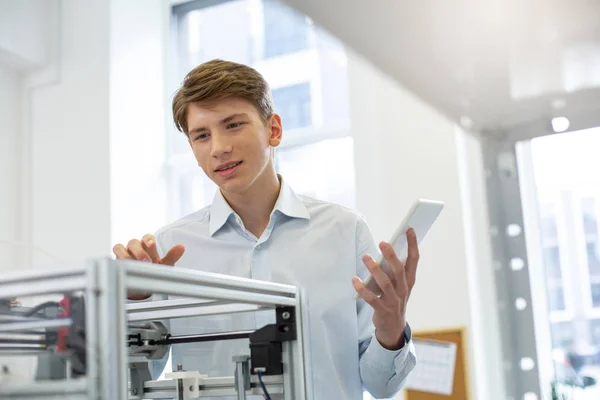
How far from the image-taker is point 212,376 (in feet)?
3.21

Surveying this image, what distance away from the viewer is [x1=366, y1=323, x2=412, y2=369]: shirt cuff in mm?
1111

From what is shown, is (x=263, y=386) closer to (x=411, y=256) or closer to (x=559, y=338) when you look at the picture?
(x=411, y=256)

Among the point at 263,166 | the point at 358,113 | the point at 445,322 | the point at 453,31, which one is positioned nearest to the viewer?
the point at 453,31

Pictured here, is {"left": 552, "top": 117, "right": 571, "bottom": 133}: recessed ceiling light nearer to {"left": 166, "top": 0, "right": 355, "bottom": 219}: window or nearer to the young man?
the young man

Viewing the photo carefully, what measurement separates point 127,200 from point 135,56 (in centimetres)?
69

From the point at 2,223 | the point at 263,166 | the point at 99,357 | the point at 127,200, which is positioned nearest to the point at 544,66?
the point at 99,357

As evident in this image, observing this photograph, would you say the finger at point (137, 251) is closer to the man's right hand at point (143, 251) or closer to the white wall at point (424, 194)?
the man's right hand at point (143, 251)

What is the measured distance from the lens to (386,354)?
1109mm

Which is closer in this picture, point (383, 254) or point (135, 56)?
point (383, 254)

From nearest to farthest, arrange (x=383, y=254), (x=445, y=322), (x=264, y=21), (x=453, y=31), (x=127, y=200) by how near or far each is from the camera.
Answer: (x=453, y=31) → (x=383, y=254) → (x=445, y=322) → (x=127, y=200) → (x=264, y=21)

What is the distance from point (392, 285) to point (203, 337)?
0.29 meters

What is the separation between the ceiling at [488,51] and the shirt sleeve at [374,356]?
64 centimetres

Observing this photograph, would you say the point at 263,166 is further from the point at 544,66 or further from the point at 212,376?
the point at 544,66

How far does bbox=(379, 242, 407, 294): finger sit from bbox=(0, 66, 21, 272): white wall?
2.68 m
